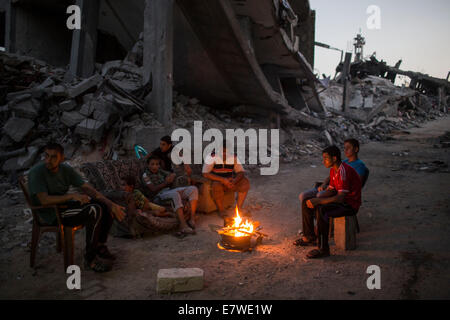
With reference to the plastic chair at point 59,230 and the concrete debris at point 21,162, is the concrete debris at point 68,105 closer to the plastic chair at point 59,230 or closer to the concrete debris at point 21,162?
the concrete debris at point 21,162

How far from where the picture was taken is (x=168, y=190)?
4.81 metres

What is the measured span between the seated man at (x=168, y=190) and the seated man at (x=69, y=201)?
119 centimetres

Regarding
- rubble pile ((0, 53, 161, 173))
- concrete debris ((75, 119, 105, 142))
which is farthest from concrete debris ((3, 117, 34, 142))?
concrete debris ((75, 119, 105, 142))

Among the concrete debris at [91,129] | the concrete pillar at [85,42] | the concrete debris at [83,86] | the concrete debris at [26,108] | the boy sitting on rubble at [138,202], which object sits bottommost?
the boy sitting on rubble at [138,202]

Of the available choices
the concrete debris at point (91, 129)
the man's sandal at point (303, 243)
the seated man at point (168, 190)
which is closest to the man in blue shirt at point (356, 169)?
the man's sandal at point (303, 243)

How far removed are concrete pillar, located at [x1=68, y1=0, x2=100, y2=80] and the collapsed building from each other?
0.09ft

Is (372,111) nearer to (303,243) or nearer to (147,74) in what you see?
(147,74)

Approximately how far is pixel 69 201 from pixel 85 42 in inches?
284

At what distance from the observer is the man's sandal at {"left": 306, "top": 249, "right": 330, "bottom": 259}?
11.8 feet

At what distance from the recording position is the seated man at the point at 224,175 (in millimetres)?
5254

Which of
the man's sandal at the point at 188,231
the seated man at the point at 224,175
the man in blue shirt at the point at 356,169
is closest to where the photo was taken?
the man in blue shirt at the point at 356,169

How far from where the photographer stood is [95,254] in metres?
3.39

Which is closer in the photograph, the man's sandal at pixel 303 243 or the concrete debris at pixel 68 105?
the man's sandal at pixel 303 243
